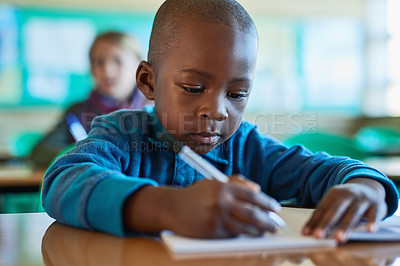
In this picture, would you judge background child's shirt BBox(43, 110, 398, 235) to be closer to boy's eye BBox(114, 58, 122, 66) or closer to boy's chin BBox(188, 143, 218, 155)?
boy's chin BBox(188, 143, 218, 155)

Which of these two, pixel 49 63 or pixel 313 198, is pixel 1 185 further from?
pixel 49 63

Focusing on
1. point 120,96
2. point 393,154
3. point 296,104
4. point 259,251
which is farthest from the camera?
point 296,104

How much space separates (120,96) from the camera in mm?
2699

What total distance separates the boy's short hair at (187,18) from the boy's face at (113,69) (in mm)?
1739

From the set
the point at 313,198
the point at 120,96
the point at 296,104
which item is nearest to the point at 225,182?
the point at 313,198

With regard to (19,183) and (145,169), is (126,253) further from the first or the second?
(19,183)

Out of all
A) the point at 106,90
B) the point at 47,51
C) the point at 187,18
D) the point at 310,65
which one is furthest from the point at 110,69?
the point at 310,65

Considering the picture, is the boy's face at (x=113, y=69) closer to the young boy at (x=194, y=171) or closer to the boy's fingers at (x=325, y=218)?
the young boy at (x=194, y=171)

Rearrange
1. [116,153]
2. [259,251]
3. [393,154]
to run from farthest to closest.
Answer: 1. [393,154]
2. [116,153]
3. [259,251]

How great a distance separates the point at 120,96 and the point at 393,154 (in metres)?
1.85

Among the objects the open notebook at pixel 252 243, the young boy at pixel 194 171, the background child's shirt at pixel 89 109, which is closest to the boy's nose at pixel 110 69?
the background child's shirt at pixel 89 109

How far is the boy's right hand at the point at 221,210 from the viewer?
469 mm

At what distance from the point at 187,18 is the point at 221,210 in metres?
0.47

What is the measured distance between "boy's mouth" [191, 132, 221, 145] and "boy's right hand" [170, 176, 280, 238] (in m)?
0.31
